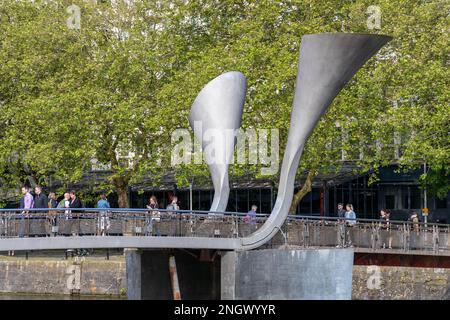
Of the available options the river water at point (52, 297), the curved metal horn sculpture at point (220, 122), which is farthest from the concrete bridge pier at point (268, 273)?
the river water at point (52, 297)

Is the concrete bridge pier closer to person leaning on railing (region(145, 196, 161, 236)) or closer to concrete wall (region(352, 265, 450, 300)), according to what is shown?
person leaning on railing (region(145, 196, 161, 236))

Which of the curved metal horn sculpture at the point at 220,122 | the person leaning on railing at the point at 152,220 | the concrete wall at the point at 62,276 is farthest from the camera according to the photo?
the concrete wall at the point at 62,276

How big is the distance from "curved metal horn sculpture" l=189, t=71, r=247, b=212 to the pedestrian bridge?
43.5 inches

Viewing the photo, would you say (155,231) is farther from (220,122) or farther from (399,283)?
(399,283)

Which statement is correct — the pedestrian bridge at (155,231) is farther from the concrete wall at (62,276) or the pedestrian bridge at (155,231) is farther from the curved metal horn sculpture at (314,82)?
the concrete wall at (62,276)

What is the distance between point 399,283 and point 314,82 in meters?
14.4

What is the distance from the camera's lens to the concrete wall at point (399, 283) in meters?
46.7

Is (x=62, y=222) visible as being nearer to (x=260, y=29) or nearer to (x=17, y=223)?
(x=17, y=223)

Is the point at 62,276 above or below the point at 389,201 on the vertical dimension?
below

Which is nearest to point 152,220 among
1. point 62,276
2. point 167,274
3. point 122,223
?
point 122,223

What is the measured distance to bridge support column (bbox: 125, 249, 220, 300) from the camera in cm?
3666

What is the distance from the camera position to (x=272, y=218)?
36438 mm

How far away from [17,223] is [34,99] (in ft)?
70.5

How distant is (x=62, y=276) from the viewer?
5016 centimetres
